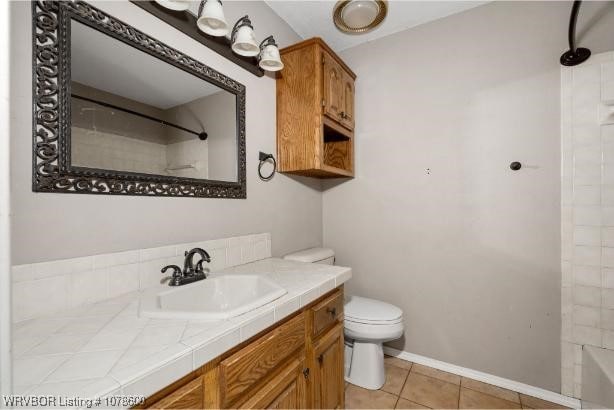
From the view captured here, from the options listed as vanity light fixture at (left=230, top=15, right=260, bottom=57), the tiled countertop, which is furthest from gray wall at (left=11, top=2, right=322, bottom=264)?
the tiled countertop

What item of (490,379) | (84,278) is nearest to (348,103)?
(84,278)

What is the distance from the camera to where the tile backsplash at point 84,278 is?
2.58ft

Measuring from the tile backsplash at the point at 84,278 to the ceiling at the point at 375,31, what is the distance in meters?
1.66

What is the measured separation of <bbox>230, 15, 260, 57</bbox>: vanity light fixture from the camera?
4.30ft

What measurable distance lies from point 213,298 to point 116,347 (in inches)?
22.0

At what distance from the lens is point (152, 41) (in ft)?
3.64

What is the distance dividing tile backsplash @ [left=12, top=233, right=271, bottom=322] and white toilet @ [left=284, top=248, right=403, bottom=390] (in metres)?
0.84

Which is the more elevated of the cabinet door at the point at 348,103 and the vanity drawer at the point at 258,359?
the cabinet door at the point at 348,103

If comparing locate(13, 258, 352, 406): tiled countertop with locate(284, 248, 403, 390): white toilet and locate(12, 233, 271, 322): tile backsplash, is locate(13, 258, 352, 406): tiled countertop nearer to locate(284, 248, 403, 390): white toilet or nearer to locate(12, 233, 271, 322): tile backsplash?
locate(12, 233, 271, 322): tile backsplash

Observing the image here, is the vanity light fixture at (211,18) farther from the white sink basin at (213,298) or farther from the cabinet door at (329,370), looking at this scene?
the cabinet door at (329,370)

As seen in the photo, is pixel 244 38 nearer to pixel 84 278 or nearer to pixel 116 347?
pixel 84 278

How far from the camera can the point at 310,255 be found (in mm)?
1855

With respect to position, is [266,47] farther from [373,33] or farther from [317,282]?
[317,282]

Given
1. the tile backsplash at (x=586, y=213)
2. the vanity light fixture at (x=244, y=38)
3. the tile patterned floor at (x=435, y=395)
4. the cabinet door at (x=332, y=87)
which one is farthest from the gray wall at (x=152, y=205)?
the tile backsplash at (x=586, y=213)
